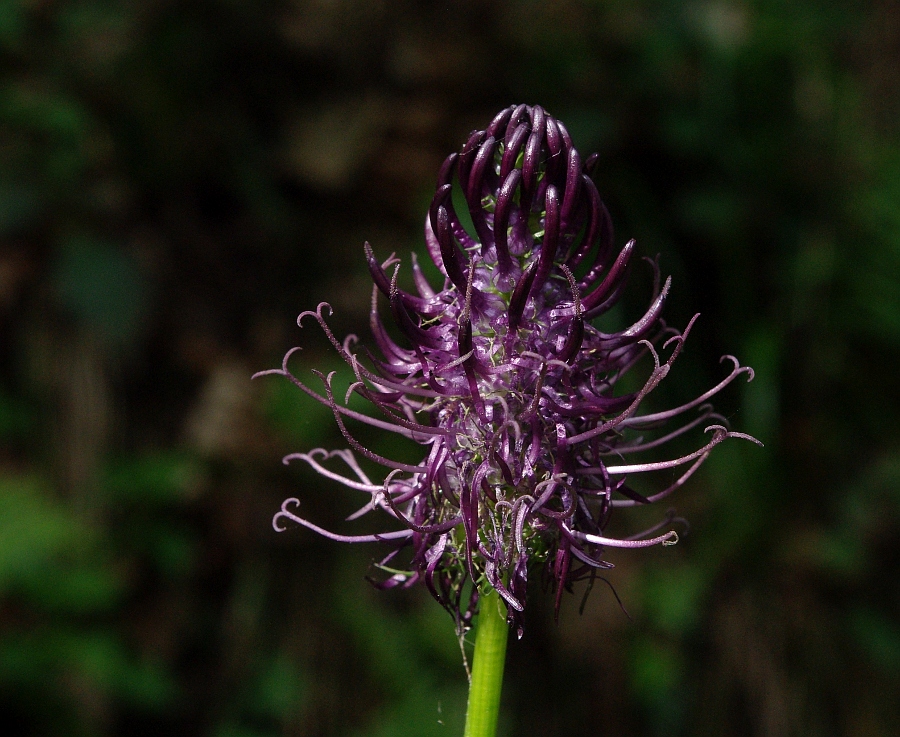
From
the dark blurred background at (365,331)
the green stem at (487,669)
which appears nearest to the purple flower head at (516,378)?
the green stem at (487,669)

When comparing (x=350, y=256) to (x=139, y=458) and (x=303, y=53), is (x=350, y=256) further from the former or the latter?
(x=139, y=458)

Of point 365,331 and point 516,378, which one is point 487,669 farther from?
point 365,331

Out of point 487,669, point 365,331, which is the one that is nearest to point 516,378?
point 487,669

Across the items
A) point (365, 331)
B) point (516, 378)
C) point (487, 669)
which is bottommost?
point (487, 669)

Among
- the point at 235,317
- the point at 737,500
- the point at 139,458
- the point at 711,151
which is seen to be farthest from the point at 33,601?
the point at 711,151

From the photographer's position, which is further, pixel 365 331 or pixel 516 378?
pixel 365 331

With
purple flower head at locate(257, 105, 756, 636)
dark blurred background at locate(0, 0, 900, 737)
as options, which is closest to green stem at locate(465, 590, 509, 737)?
purple flower head at locate(257, 105, 756, 636)
